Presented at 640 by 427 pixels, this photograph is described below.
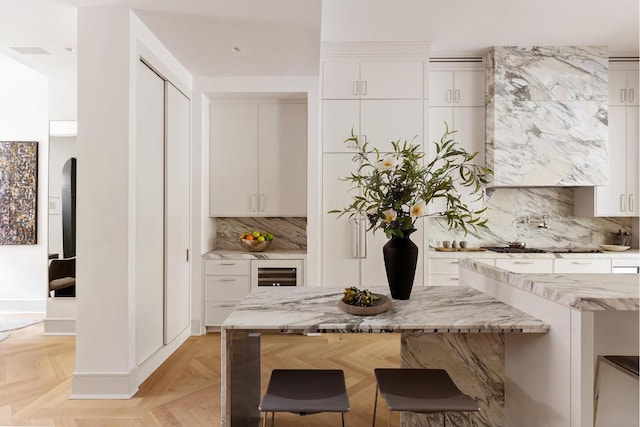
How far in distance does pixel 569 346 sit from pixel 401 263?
28.8 inches

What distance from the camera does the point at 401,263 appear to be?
6.27ft

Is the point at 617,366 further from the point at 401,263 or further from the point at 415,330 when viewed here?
the point at 401,263

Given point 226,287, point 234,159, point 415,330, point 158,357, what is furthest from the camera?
point 234,159

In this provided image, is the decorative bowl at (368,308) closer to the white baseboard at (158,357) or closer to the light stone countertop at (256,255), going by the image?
the white baseboard at (158,357)

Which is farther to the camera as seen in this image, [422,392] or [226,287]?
[226,287]

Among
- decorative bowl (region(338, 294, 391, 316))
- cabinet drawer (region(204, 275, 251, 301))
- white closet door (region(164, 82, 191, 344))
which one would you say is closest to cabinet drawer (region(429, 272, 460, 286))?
cabinet drawer (region(204, 275, 251, 301))

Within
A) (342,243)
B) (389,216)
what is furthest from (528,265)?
(389,216)

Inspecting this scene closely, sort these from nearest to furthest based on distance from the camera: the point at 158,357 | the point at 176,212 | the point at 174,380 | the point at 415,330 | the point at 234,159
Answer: the point at 415,330 < the point at 174,380 < the point at 158,357 < the point at 176,212 < the point at 234,159

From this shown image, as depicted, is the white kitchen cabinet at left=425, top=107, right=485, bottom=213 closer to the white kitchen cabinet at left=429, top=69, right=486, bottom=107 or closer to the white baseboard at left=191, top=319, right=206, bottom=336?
the white kitchen cabinet at left=429, top=69, right=486, bottom=107

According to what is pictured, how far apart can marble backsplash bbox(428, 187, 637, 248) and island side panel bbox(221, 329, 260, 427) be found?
9.67ft

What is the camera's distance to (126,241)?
275cm

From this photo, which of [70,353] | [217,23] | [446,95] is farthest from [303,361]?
[446,95]

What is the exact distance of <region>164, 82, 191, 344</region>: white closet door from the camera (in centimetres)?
361

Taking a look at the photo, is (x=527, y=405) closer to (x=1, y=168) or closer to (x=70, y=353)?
(x=70, y=353)
